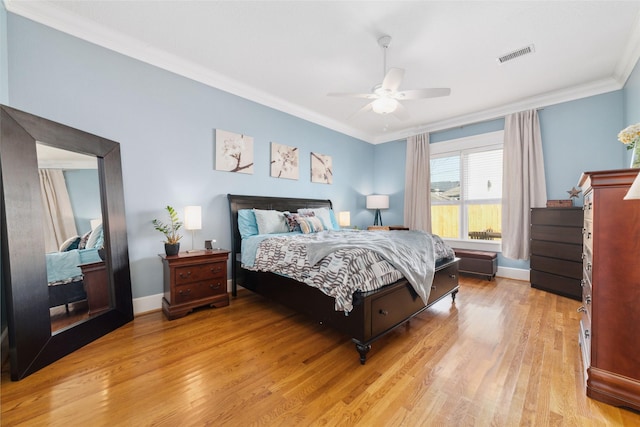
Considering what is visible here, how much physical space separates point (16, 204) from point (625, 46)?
5518 mm

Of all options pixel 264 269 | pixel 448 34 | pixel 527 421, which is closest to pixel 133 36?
pixel 264 269

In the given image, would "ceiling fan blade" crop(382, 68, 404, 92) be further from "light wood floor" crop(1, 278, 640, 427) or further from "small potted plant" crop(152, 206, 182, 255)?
A: "small potted plant" crop(152, 206, 182, 255)

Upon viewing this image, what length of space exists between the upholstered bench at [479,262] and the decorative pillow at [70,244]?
4.91m

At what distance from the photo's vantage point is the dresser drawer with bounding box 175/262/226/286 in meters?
2.62

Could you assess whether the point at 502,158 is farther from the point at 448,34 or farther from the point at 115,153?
the point at 115,153

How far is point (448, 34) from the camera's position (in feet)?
8.09

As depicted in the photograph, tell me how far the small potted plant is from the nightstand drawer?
0.39m

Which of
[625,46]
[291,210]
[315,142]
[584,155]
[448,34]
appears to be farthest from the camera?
[315,142]

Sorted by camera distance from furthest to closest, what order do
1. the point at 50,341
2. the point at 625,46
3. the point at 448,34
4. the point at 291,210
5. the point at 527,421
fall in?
the point at 291,210, the point at 625,46, the point at 448,34, the point at 50,341, the point at 527,421

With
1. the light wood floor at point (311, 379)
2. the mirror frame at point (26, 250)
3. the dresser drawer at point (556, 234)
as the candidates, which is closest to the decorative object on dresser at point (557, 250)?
the dresser drawer at point (556, 234)

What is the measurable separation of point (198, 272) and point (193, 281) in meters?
0.10

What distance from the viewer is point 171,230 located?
2.94 meters

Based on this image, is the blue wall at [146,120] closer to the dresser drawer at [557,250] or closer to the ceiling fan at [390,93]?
the ceiling fan at [390,93]

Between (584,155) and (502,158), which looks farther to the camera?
(502,158)
